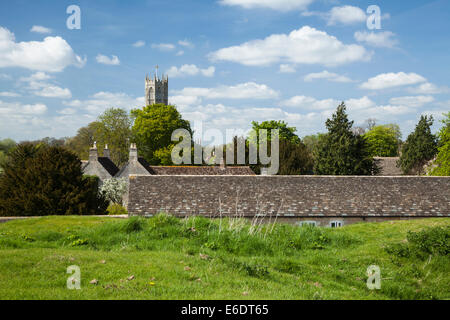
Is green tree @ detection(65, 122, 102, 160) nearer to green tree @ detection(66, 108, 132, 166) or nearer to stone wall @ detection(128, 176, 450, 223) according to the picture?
green tree @ detection(66, 108, 132, 166)

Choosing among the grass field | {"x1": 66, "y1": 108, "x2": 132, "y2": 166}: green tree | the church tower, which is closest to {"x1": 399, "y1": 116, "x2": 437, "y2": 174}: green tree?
the grass field

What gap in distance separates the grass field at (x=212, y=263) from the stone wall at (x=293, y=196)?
6078mm

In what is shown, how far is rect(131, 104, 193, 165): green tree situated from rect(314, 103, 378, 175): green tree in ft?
92.6

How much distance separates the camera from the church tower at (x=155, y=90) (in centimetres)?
11948

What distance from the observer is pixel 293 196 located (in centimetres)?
2470

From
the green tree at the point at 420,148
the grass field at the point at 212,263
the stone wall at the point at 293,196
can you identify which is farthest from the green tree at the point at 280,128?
the grass field at the point at 212,263

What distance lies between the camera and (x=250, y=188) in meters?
25.5

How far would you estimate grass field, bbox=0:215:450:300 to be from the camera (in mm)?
8398

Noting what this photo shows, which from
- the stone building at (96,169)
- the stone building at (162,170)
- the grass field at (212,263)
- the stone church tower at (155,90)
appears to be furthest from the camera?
the stone church tower at (155,90)

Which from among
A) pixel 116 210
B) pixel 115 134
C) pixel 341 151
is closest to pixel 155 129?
pixel 115 134

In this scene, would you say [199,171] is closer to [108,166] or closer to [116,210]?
[116,210]

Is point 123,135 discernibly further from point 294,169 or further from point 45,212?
point 45,212

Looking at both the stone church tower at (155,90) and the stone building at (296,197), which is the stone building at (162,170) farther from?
the stone church tower at (155,90)

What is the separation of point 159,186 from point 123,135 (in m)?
44.4
